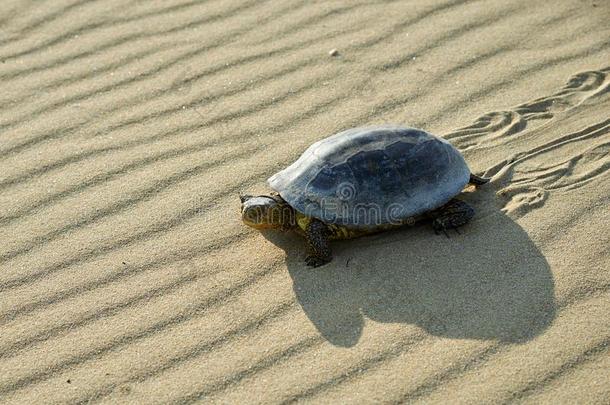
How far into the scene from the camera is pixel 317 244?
4.39 metres

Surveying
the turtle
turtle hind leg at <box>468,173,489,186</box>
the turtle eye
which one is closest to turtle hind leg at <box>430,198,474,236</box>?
the turtle

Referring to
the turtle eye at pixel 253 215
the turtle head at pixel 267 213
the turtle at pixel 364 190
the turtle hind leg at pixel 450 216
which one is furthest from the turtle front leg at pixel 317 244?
the turtle hind leg at pixel 450 216

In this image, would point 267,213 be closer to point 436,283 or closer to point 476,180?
point 436,283

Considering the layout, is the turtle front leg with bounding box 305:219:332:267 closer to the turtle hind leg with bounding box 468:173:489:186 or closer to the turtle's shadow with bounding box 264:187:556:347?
the turtle's shadow with bounding box 264:187:556:347

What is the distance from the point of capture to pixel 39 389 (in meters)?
3.81

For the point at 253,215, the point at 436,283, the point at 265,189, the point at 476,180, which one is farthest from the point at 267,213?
the point at 476,180

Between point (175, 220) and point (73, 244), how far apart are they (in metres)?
0.57

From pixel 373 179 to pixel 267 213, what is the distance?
59cm

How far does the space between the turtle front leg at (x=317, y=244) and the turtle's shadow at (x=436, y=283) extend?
0.04m

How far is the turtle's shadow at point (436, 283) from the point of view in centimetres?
397

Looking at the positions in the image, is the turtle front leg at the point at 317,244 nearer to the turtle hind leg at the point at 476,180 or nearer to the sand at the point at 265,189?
the sand at the point at 265,189

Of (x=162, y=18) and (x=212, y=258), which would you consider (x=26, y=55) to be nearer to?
(x=162, y=18)

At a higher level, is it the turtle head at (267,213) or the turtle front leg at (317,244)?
the turtle head at (267,213)

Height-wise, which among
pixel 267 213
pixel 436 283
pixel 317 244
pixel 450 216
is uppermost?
pixel 267 213
